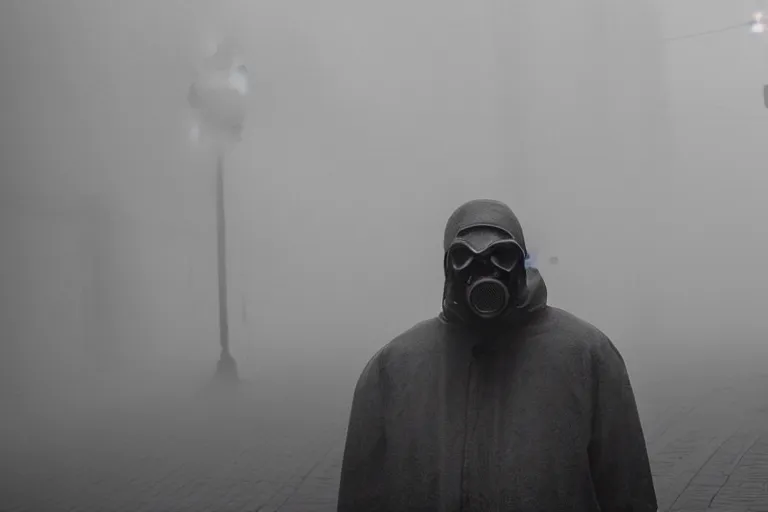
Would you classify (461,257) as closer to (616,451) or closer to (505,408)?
(505,408)

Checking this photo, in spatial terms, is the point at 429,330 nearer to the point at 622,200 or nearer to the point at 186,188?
the point at 186,188

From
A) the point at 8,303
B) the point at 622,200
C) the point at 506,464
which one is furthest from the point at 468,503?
the point at 622,200

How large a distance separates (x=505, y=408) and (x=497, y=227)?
0.39m

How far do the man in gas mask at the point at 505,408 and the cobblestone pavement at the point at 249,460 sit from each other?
13.8 feet

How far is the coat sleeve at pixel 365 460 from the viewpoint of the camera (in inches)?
81.7

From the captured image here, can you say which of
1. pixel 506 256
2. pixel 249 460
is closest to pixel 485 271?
pixel 506 256

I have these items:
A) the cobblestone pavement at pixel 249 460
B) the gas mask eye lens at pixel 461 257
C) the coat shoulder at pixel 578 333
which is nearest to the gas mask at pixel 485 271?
the gas mask eye lens at pixel 461 257

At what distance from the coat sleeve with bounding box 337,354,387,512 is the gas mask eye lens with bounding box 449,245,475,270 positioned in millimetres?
371

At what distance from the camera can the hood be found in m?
1.98

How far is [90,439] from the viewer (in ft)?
33.1

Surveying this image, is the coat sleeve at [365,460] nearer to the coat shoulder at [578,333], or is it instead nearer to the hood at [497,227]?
the hood at [497,227]

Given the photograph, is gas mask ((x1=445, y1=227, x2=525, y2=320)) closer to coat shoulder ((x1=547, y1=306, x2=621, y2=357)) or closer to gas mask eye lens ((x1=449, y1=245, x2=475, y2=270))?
gas mask eye lens ((x1=449, y1=245, x2=475, y2=270))

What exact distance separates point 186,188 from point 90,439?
14493mm

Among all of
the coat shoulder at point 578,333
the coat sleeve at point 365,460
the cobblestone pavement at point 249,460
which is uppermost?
the coat shoulder at point 578,333
